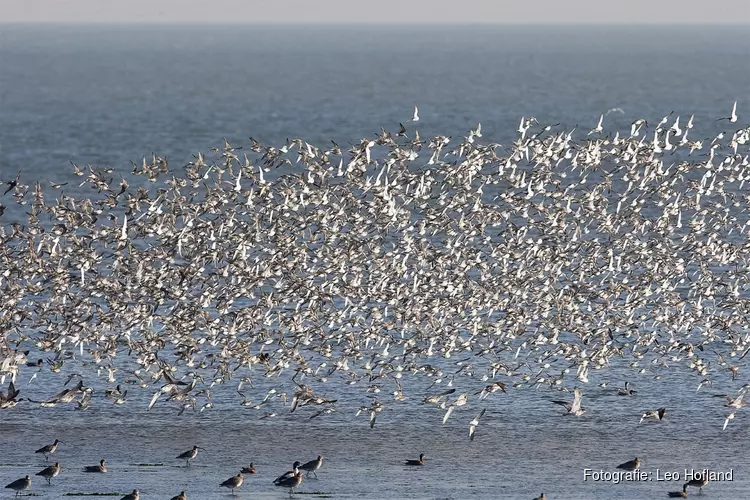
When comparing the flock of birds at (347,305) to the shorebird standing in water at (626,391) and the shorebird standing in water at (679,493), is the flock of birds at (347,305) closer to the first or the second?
the shorebird standing in water at (626,391)

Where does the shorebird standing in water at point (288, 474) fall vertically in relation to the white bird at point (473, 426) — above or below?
above

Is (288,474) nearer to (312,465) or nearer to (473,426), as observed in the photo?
(312,465)

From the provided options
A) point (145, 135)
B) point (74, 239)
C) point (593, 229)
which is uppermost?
point (74, 239)

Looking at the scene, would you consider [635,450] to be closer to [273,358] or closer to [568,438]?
[568,438]

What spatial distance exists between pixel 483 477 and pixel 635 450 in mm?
4307

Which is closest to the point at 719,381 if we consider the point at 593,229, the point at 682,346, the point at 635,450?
the point at 682,346

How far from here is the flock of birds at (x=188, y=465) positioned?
31077 mm

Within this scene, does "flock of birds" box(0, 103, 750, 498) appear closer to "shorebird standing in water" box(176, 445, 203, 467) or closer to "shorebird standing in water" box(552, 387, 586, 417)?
"shorebird standing in water" box(552, 387, 586, 417)

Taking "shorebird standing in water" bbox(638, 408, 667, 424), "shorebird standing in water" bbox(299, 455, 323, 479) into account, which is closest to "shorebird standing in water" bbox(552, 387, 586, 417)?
"shorebird standing in water" bbox(638, 408, 667, 424)

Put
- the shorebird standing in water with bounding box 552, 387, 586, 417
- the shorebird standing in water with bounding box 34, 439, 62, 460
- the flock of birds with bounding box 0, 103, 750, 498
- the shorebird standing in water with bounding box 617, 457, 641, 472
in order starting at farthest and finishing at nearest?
the flock of birds with bounding box 0, 103, 750, 498 < the shorebird standing in water with bounding box 552, 387, 586, 417 < the shorebird standing in water with bounding box 34, 439, 62, 460 < the shorebird standing in water with bounding box 617, 457, 641, 472

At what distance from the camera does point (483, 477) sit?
3312 centimetres

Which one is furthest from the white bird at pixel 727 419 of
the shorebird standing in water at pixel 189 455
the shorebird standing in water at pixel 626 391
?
the shorebird standing in water at pixel 189 455

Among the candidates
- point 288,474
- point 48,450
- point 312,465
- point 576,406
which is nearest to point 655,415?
point 576,406

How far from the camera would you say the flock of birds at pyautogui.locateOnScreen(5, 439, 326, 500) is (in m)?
31.1
